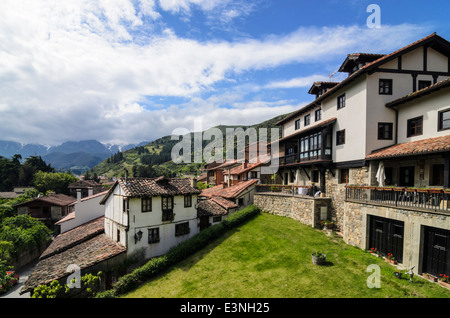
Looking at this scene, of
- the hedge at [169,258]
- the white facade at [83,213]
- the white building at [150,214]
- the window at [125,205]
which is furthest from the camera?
the white facade at [83,213]

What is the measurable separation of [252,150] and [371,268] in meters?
31.7

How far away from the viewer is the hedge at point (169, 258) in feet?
53.2

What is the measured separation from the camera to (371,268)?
12.9 m

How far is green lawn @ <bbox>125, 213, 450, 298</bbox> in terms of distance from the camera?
37.1 ft

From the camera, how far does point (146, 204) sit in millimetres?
20594

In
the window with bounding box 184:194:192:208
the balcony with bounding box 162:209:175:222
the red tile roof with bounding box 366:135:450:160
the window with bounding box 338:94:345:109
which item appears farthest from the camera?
the window with bounding box 184:194:192:208

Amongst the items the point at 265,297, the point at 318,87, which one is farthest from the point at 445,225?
the point at 318,87

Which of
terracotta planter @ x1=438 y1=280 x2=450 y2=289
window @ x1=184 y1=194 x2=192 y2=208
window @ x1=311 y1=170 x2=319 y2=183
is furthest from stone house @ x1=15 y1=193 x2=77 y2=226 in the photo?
terracotta planter @ x1=438 y1=280 x2=450 y2=289

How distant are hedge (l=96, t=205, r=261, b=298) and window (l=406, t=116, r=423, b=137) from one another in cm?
1730

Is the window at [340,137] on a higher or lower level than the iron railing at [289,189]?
higher

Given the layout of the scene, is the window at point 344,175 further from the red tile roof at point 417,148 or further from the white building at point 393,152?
the red tile roof at point 417,148

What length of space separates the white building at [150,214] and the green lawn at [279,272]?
400cm

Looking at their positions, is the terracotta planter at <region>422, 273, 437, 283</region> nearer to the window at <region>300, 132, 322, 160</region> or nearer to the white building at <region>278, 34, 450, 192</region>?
the white building at <region>278, 34, 450, 192</region>

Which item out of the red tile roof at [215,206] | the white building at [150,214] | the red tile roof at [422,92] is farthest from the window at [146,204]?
the red tile roof at [422,92]
